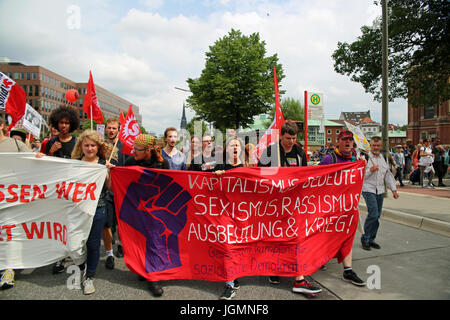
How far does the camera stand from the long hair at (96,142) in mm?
3438

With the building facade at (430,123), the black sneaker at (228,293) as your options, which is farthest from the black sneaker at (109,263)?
the building facade at (430,123)

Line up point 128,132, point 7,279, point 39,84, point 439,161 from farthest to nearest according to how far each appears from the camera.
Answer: point 39,84 < point 439,161 < point 128,132 < point 7,279

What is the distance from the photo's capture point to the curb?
17.3ft

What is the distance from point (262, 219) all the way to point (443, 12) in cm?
1557

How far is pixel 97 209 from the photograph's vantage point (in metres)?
3.36

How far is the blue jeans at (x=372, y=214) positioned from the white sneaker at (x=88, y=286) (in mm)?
3941

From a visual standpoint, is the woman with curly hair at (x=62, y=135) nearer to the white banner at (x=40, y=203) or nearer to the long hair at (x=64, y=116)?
the long hair at (x=64, y=116)

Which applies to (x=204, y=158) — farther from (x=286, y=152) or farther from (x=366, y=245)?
(x=366, y=245)

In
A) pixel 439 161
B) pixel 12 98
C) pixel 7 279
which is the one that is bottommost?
pixel 7 279

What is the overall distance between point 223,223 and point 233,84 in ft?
71.2

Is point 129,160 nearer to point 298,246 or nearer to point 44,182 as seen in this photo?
point 44,182

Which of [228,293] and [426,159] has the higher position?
[426,159]

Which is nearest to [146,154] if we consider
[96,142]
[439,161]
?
[96,142]
